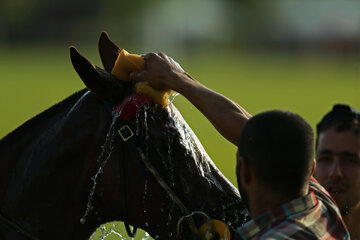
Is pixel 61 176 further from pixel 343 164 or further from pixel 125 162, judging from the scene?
pixel 343 164

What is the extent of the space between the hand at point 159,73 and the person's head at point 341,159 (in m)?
1.17

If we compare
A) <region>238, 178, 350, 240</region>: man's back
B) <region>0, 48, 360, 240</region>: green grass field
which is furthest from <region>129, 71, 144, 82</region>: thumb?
<region>0, 48, 360, 240</region>: green grass field

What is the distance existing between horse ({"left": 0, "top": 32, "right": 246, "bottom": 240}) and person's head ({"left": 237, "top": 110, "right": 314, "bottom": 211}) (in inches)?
30.3

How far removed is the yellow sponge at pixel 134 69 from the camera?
4020 mm

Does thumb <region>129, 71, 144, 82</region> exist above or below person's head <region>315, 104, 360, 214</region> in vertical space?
above

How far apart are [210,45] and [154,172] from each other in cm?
6492

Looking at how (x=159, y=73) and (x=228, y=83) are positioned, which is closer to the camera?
(x=159, y=73)

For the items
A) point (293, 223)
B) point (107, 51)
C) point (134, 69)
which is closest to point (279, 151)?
point (293, 223)

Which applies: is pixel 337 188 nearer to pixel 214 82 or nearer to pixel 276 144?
pixel 276 144

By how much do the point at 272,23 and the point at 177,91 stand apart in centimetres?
7530

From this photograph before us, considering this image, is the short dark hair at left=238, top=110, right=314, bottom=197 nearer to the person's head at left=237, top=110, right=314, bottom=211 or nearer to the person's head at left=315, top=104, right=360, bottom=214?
the person's head at left=237, top=110, right=314, bottom=211

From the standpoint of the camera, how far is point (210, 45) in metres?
68.4

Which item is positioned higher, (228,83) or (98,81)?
(98,81)

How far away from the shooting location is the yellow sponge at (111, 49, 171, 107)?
4.02 meters
